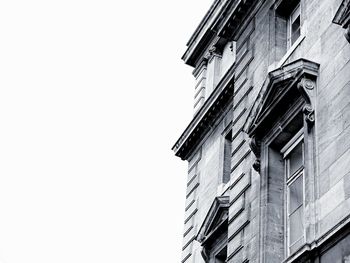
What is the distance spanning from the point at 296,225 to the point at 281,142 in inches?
→ 99.7

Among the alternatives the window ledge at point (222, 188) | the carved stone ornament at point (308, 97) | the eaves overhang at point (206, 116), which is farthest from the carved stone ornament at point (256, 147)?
the eaves overhang at point (206, 116)

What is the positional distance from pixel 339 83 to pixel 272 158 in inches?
137

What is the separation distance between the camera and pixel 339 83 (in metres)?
17.5

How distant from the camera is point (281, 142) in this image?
2014 centimetres

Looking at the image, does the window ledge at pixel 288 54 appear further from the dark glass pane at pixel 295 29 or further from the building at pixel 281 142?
the dark glass pane at pixel 295 29

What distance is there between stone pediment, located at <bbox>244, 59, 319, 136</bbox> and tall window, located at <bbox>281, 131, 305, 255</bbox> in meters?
0.96

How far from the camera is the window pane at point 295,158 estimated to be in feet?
63.7

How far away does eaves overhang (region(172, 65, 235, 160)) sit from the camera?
27.7 metres

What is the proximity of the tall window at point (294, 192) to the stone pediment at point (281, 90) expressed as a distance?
961mm

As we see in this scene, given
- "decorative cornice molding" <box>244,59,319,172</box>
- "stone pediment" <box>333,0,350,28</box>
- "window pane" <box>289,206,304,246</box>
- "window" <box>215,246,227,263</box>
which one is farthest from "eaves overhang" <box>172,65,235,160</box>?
"stone pediment" <box>333,0,350,28</box>

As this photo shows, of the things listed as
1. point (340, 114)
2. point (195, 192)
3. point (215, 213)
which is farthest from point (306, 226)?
point (195, 192)

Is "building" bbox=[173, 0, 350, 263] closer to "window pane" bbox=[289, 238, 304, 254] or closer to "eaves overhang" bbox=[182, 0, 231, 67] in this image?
"window pane" bbox=[289, 238, 304, 254]

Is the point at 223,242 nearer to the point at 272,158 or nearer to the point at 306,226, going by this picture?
the point at 272,158

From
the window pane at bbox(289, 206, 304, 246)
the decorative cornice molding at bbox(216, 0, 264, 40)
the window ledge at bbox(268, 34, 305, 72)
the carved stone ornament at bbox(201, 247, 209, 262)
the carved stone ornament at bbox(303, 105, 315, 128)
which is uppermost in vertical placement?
the decorative cornice molding at bbox(216, 0, 264, 40)
